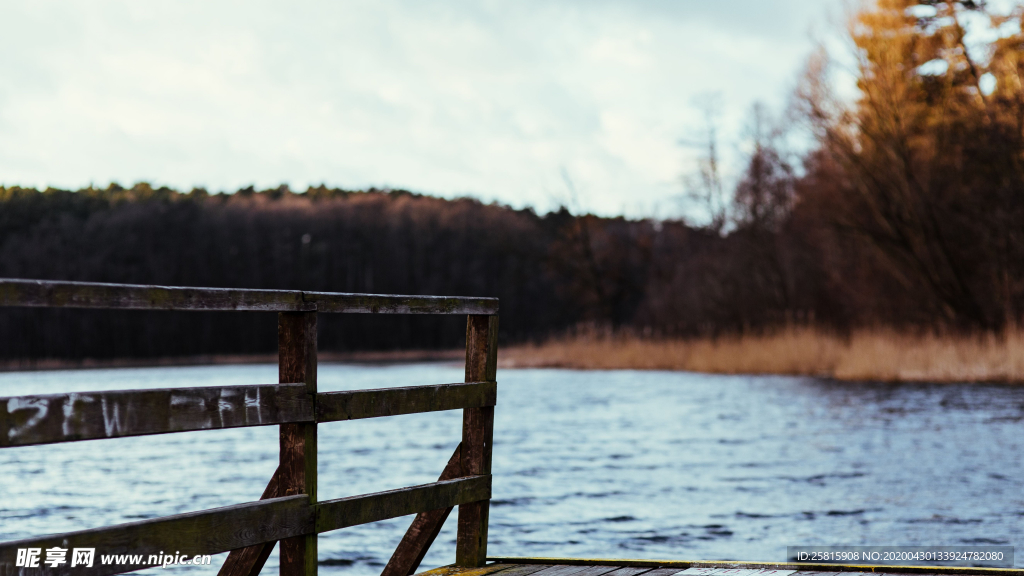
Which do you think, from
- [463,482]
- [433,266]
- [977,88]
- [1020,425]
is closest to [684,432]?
[1020,425]

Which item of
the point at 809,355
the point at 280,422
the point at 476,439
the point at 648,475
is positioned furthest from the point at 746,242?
the point at 280,422

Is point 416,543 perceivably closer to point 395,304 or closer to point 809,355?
point 395,304

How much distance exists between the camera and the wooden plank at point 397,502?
3.79 meters

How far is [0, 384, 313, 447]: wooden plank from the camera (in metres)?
2.79

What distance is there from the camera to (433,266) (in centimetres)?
8944

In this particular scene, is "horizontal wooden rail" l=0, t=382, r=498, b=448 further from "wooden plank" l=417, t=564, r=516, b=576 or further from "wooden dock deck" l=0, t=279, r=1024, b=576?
"wooden plank" l=417, t=564, r=516, b=576

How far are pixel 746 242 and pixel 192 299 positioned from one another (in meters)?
34.5

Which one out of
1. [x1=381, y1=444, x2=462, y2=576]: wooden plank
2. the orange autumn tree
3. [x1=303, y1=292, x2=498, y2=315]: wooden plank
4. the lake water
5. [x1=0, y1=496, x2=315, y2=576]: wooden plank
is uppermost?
the orange autumn tree

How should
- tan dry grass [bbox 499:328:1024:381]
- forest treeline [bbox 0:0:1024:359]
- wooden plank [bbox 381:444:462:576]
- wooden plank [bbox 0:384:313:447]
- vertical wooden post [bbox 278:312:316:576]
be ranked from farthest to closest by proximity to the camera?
forest treeline [bbox 0:0:1024:359], tan dry grass [bbox 499:328:1024:381], wooden plank [bbox 381:444:462:576], vertical wooden post [bbox 278:312:316:576], wooden plank [bbox 0:384:313:447]

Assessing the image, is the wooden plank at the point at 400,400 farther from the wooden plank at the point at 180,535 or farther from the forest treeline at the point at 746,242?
the forest treeline at the point at 746,242

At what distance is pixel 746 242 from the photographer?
3641cm

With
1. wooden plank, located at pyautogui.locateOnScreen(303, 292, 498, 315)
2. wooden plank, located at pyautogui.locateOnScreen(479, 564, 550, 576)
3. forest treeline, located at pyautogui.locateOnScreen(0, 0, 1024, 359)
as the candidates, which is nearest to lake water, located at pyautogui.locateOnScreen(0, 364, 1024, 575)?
wooden plank, located at pyautogui.locateOnScreen(479, 564, 550, 576)

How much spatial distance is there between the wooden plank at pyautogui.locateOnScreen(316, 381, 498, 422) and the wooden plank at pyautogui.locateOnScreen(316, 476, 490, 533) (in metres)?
0.32

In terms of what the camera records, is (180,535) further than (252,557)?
No
